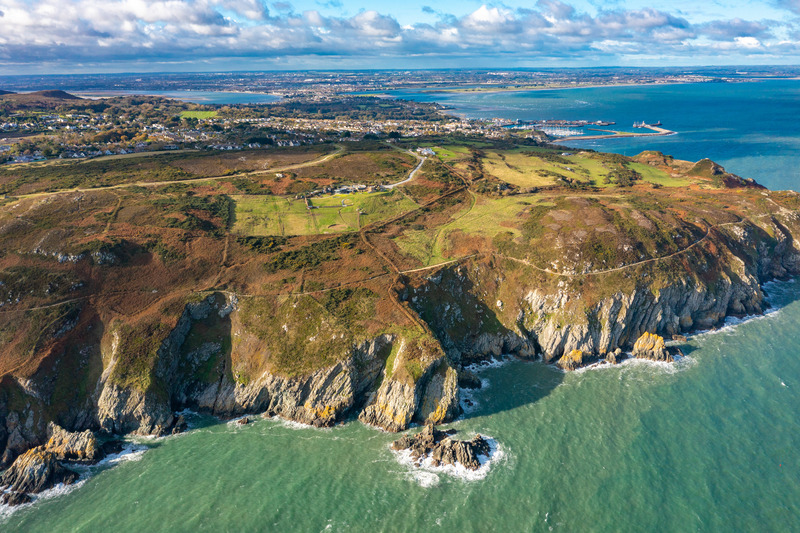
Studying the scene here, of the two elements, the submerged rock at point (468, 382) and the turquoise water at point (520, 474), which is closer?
the turquoise water at point (520, 474)

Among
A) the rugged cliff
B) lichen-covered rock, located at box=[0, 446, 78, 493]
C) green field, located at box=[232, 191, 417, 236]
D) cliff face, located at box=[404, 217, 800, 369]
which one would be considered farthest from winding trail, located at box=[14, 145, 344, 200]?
cliff face, located at box=[404, 217, 800, 369]

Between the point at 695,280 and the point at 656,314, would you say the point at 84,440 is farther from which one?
the point at 695,280

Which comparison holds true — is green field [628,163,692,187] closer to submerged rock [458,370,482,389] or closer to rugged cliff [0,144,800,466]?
rugged cliff [0,144,800,466]

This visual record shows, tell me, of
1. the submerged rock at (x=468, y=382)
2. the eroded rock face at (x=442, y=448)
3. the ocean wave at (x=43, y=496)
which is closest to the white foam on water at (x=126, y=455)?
the ocean wave at (x=43, y=496)

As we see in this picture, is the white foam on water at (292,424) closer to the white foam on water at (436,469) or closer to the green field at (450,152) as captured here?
the white foam on water at (436,469)

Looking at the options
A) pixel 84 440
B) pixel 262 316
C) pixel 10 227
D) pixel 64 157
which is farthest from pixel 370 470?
pixel 64 157
